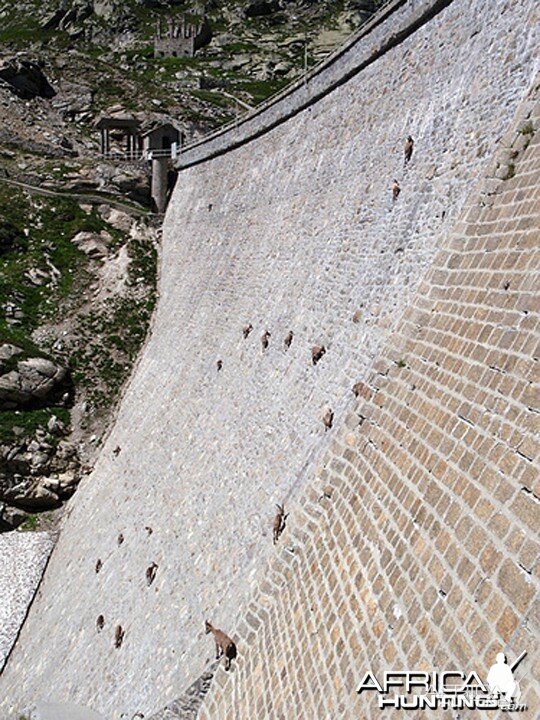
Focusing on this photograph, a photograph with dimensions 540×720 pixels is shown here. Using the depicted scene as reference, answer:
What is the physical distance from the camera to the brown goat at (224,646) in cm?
934

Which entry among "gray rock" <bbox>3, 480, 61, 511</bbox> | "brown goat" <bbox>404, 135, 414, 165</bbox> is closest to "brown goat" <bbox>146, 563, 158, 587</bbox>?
"gray rock" <bbox>3, 480, 61, 511</bbox>

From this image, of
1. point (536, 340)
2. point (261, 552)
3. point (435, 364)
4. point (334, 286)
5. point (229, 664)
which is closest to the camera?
point (536, 340)

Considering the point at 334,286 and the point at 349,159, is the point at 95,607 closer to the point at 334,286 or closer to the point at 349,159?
the point at 334,286

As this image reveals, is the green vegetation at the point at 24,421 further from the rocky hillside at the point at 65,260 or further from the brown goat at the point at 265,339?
the brown goat at the point at 265,339

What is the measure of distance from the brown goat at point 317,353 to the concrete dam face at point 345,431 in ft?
0.49

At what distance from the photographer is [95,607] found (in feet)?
51.0

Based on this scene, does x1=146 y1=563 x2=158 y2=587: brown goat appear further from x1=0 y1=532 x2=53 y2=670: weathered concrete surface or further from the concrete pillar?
the concrete pillar

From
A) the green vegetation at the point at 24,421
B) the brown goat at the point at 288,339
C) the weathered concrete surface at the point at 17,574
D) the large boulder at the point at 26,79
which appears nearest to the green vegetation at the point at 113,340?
the green vegetation at the point at 24,421

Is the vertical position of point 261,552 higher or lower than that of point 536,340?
lower

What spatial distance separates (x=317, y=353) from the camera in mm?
12617

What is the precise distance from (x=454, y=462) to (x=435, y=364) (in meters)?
1.73

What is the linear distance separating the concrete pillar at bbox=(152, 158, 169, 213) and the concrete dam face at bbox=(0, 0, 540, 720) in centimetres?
1300

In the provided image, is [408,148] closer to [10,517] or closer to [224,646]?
[224,646]

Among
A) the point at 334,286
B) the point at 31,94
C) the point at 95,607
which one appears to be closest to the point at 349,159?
the point at 334,286
